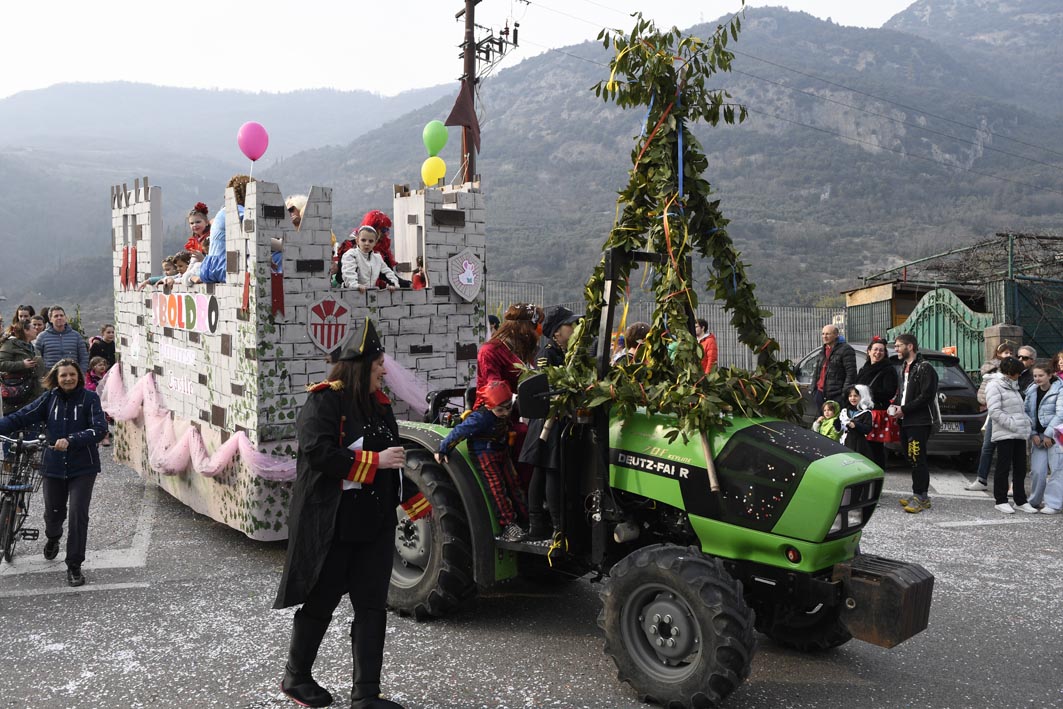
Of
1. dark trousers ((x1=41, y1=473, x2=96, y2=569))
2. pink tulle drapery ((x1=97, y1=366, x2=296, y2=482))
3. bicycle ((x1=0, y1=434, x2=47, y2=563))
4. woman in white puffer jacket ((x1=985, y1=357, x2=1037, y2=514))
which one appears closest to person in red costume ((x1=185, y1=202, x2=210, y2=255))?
pink tulle drapery ((x1=97, y1=366, x2=296, y2=482))

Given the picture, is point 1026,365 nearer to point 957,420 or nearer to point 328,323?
point 957,420

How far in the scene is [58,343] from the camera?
10781mm

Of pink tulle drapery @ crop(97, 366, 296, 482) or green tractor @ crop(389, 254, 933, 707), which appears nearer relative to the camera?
green tractor @ crop(389, 254, 933, 707)

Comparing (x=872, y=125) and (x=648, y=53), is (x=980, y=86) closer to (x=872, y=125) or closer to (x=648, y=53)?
(x=872, y=125)

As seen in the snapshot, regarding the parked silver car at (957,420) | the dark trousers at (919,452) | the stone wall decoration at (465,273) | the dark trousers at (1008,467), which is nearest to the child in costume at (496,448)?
the stone wall decoration at (465,273)

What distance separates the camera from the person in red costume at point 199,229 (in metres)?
8.48

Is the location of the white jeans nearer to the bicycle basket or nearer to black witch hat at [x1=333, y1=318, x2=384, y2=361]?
black witch hat at [x1=333, y1=318, x2=384, y2=361]

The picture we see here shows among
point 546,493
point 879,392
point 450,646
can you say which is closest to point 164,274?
point 450,646

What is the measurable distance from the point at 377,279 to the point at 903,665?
476 centimetres

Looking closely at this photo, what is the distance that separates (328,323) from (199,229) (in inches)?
105

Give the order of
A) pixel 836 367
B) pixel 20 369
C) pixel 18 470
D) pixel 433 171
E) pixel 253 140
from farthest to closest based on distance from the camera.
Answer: pixel 433 171
pixel 20 369
pixel 836 367
pixel 253 140
pixel 18 470

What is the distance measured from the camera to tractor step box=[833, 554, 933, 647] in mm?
3928

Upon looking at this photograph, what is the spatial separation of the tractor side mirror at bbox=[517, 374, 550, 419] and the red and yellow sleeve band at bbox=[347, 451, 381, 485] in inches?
32.3

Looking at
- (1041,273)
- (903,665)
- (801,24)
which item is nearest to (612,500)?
(903,665)
